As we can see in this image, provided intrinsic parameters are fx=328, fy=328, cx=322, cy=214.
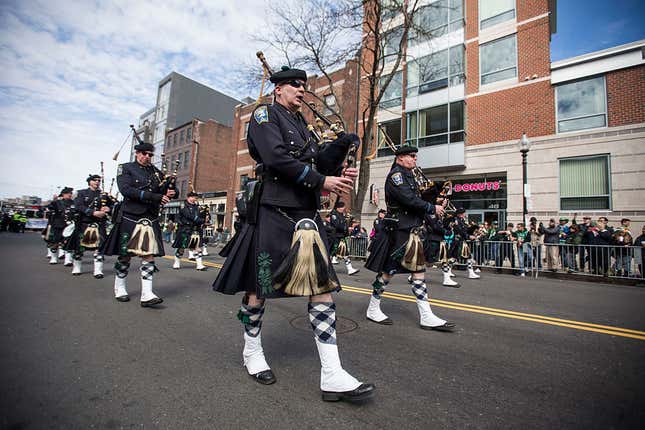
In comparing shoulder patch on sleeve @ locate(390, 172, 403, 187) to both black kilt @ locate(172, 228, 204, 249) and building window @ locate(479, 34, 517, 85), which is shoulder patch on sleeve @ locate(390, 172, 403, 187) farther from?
building window @ locate(479, 34, 517, 85)

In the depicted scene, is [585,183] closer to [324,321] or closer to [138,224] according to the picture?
[324,321]

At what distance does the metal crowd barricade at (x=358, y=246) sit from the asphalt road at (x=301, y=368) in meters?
10.2

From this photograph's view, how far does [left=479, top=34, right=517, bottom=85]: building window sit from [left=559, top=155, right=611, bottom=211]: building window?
5.36 meters

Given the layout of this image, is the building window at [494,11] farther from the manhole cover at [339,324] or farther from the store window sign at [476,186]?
the manhole cover at [339,324]

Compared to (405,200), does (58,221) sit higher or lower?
lower

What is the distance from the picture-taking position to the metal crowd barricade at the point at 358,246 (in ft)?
49.9

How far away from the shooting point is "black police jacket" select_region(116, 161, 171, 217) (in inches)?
194

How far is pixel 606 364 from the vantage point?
9.27ft

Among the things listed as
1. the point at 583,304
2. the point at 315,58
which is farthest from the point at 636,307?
the point at 315,58

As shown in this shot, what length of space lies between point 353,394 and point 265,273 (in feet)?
3.16

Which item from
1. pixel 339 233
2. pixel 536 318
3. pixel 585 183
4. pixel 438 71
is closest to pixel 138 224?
pixel 536 318

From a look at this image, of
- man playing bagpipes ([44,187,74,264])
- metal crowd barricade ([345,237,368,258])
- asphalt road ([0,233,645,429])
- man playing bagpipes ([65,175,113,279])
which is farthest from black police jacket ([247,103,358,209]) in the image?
metal crowd barricade ([345,237,368,258])

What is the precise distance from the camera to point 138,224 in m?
4.95

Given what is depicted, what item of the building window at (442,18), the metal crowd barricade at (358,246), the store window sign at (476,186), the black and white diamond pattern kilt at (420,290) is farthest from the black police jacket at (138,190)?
the building window at (442,18)
